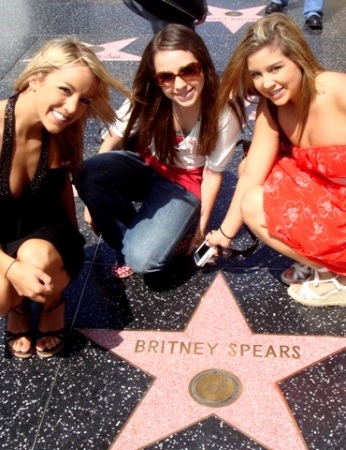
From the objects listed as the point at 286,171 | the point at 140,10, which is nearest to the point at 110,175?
the point at 286,171

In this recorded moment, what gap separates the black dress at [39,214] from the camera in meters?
1.93

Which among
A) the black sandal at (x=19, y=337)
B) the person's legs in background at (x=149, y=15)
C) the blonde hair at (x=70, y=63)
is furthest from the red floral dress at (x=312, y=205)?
the person's legs in background at (x=149, y=15)

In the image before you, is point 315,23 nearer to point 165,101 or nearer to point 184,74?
point 165,101

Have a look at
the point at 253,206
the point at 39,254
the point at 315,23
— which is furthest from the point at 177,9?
the point at 315,23

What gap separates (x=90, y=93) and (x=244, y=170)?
0.68 metres

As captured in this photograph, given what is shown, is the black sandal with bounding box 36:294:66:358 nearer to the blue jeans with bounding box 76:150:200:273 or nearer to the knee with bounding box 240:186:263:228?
the blue jeans with bounding box 76:150:200:273

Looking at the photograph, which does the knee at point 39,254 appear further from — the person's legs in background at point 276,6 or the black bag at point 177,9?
the person's legs in background at point 276,6

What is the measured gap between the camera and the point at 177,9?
2.89 meters

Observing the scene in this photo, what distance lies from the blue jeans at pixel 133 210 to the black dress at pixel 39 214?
26 cm

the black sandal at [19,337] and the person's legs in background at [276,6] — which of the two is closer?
the black sandal at [19,337]

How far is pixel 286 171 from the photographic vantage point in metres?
2.12

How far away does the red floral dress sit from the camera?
1.99m

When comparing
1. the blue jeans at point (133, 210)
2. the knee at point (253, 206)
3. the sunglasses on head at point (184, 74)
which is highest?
the sunglasses on head at point (184, 74)

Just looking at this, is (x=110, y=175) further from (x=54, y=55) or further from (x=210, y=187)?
(x=54, y=55)
